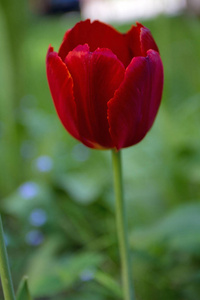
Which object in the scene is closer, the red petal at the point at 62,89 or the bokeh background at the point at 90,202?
the red petal at the point at 62,89

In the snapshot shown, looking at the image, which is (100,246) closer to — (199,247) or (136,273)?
(136,273)

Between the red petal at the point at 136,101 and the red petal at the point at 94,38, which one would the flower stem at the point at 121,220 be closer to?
the red petal at the point at 136,101

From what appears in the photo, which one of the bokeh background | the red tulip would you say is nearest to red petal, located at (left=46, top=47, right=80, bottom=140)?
the red tulip

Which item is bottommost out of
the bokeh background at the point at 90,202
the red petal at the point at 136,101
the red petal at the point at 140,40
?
the bokeh background at the point at 90,202

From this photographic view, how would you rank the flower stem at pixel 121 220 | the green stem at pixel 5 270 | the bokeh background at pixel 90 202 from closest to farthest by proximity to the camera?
the green stem at pixel 5 270
the flower stem at pixel 121 220
the bokeh background at pixel 90 202

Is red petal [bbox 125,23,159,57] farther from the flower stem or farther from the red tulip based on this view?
the flower stem

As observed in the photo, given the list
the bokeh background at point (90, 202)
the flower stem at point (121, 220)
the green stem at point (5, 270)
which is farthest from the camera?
the bokeh background at point (90, 202)

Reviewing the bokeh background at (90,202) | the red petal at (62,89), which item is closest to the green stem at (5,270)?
the red petal at (62,89)

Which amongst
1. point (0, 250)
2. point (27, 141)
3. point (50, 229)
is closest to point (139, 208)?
point (50, 229)
